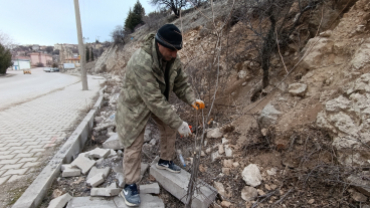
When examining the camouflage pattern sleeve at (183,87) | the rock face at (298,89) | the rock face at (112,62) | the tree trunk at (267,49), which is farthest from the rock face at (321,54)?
the rock face at (112,62)

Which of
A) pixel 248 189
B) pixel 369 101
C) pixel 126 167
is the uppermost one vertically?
pixel 369 101

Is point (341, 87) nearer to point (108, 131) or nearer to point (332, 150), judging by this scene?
point (332, 150)

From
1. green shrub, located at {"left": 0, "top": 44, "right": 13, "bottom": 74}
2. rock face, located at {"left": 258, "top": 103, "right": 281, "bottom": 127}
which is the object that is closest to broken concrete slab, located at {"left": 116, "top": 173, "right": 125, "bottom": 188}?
rock face, located at {"left": 258, "top": 103, "right": 281, "bottom": 127}

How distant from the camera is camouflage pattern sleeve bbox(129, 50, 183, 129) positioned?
5.90ft

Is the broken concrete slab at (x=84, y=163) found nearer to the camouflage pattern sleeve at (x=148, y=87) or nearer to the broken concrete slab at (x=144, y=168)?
the broken concrete slab at (x=144, y=168)

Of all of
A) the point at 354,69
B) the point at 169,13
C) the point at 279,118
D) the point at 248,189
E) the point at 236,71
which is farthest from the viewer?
the point at 236,71

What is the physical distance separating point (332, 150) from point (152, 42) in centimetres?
229

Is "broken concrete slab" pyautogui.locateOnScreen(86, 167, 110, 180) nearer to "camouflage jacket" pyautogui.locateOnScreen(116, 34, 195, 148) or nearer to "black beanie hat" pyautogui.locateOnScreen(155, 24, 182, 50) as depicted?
"camouflage jacket" pyautogui.locateOnScreen(116, 34, 195, 148)

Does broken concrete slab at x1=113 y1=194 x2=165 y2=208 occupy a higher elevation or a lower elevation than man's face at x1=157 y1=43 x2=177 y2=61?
lower

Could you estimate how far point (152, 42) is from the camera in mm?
1891

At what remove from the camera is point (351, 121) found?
7.50 feet

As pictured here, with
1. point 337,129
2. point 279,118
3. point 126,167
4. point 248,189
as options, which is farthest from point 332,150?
point 126,167

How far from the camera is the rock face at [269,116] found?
10.1 ft

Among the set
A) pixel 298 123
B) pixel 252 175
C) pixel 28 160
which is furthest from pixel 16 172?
pixel 298 123
